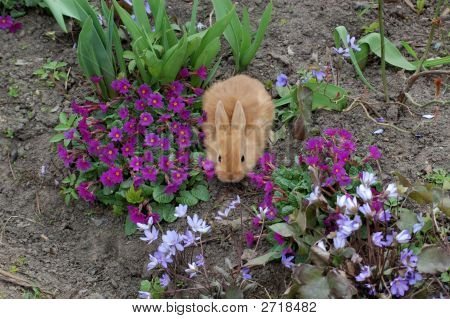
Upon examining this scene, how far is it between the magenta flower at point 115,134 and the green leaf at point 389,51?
1835 mm

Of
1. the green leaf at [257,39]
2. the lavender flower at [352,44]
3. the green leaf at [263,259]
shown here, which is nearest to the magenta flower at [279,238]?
the green leaf at [263,259]

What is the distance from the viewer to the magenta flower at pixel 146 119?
4.27 meters

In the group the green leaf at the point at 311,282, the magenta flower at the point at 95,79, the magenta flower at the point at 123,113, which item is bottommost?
the green leaf at the point at 311,282

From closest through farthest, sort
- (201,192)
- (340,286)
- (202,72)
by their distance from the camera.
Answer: (340,286)
(201,192)
(202,72)

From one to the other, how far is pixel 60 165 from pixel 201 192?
97 cm

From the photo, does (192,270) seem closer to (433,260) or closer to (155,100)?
(433,260)

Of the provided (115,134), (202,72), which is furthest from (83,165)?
(202,72)

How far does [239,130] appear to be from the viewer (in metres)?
4.29

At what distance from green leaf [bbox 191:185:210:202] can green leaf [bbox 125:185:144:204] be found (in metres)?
0.33

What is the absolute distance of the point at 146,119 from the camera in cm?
427

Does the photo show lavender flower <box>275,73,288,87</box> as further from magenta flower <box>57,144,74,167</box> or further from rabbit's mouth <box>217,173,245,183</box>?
magenta flower <box>57,144,74,167</box>

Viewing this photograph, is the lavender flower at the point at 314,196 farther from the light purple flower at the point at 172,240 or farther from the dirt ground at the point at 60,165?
the light purple flower at the point at 172,240

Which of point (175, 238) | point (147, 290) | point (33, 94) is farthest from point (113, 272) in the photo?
point (33, 94)

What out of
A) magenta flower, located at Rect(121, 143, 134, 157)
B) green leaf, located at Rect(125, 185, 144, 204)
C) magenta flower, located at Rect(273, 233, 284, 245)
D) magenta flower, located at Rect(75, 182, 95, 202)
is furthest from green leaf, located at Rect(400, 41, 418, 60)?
magenta flower, located at Rect(75, 182, 95, 202)
